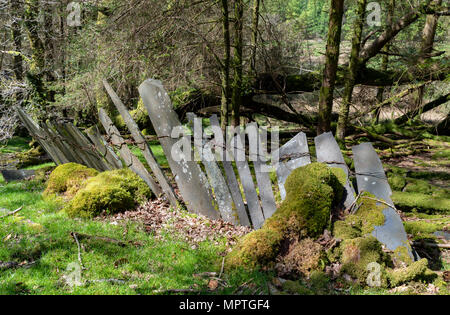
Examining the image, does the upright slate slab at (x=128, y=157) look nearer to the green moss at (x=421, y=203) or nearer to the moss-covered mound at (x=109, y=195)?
the moss-covered mound at (x=109, y=195)

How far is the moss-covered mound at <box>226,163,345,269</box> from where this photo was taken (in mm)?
3316

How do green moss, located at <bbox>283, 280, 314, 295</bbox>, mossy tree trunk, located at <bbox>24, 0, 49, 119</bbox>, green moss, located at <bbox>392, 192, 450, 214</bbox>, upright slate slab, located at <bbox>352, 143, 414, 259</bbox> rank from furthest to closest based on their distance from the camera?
mossy tree trunk, located at <bbox>24, 0, 49, 119</bbox>
green moss, located at <bbox>392, 192, 450, 214</bbox>
upright slate slab, located at <bbox>352, 143, 414, 259</bbox>
green moss, located at <bbox>283, 280, 314, 295</bbox>

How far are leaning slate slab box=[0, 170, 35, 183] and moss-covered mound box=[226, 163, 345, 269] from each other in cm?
567

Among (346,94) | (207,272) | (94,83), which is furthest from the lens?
(94,83)

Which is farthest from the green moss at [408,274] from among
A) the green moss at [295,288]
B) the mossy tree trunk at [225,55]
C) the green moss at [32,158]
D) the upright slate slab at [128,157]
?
the green moss at [32,158]

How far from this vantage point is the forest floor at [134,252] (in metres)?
2.96

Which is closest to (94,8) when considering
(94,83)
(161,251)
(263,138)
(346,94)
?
(94,83)

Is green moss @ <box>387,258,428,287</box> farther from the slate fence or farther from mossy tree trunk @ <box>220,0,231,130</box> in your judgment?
mossy tree trunk @ <box>220,0,231,130</box>

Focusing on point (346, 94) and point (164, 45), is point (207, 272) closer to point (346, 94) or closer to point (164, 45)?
point (164, 45)

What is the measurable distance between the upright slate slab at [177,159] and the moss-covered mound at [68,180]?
156 cm

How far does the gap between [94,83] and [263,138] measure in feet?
26.0
